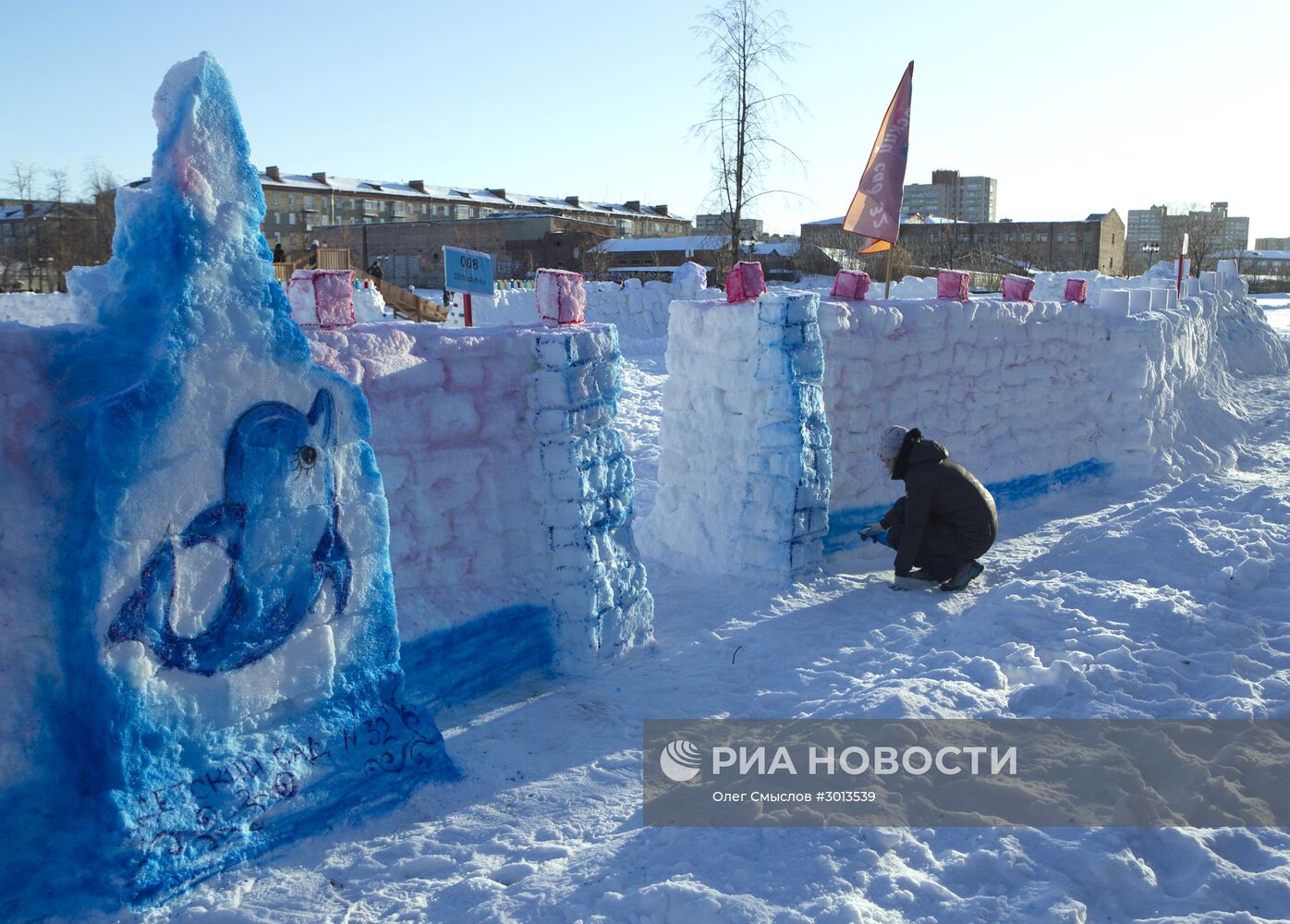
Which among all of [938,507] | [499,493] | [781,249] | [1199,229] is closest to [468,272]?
[499,493]

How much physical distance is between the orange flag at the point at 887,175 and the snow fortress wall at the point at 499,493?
3.04 meters

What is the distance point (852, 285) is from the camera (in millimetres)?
6551

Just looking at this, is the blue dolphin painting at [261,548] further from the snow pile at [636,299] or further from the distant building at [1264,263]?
the distant building at [1264,263]

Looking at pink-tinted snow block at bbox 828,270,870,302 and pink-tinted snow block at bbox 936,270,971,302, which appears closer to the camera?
pink-tinted snow block at bbox 828,270,870,302

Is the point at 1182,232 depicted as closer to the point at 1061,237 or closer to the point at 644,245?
the point at 644,245

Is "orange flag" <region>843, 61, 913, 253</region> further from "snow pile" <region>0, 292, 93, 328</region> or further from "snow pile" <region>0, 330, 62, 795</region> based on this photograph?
"snow pile" <region>0, 292, 93, 328</region>

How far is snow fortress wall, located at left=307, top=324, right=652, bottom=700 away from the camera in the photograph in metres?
3.92

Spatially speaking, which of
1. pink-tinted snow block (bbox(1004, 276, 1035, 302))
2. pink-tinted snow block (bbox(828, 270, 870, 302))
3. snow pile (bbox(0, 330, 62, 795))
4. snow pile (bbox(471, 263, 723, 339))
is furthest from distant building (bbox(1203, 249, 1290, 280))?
snow pile (bbox(0, 330, 62, 795))

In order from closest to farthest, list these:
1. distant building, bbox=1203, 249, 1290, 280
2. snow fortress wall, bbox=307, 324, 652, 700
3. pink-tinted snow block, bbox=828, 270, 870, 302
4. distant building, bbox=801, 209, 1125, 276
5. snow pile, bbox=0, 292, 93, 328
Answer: snow fortress wall, bbox=307, 324, 652, 700 → pink-tinted snow block, bbox=828, 270, 870, 302 → snow pile, bbox=0, 292, 93, 328 → distant building, bbox=801, 209, 1125, 276 → distant building, bbox=1203, 249, 1290, 280

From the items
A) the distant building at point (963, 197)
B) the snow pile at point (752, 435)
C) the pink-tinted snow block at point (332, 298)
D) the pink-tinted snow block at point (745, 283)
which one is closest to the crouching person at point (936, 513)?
the snow pile at point (752, 435)

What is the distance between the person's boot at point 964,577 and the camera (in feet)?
18.8

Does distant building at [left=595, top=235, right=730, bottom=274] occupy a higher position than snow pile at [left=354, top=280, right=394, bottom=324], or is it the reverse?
distant building at [left=595, top=235, right=730, bottom=274]

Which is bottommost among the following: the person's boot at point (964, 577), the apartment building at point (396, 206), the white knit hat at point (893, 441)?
the person's boot at point (964, 577)

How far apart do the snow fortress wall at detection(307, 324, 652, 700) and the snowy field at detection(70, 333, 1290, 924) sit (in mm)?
238
